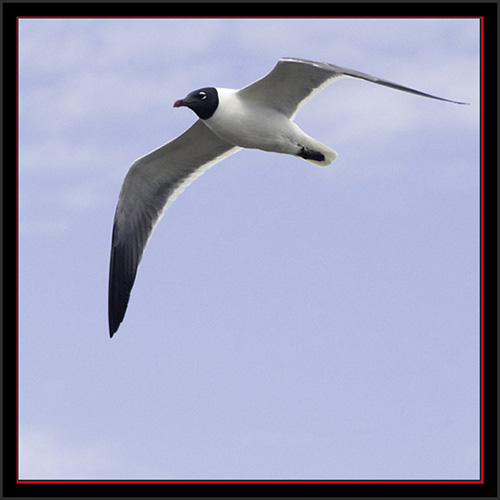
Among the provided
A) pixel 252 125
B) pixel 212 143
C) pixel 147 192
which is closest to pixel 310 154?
pixel 252 125

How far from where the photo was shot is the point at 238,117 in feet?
28.4

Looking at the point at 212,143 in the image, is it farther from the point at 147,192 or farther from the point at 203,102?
the point at 203,102

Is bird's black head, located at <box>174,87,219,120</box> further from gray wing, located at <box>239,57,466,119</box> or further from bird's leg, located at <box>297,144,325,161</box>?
bird's leg, located at <box>297,144,325,161</box>

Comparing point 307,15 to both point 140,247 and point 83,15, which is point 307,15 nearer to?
point 83,15

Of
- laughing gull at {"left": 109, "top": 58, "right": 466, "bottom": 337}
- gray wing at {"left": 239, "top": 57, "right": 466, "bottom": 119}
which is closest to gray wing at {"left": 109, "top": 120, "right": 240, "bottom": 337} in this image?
laughing gull at {"left": 109, "top": 58, "right": 466, "bottom": 337}

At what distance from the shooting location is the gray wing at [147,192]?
1002cm

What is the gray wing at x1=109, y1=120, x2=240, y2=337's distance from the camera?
32.9 ft

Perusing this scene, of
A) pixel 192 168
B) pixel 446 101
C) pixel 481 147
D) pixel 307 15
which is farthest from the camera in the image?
pixel 192 168

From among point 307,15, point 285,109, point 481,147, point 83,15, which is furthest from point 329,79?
point 83,15

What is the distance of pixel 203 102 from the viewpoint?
342 inches

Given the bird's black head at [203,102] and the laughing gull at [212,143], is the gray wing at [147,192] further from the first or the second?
the bird's black head at [203,102]

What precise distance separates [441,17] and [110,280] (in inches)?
192

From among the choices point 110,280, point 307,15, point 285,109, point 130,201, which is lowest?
point 110,280

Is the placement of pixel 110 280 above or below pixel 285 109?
below
